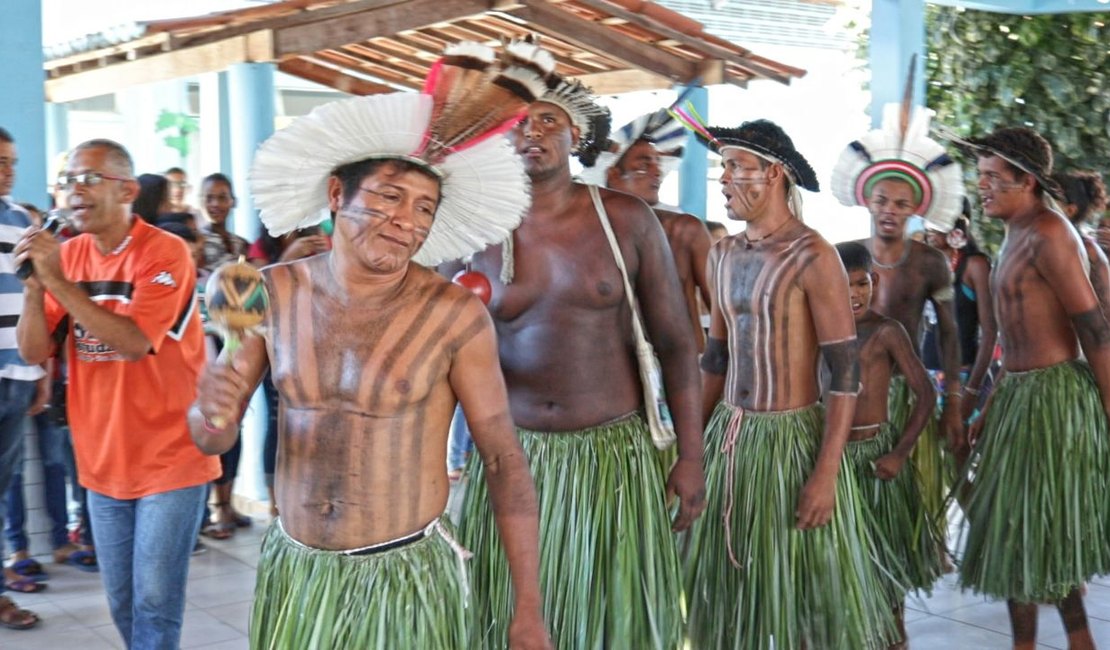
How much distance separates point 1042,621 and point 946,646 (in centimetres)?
59

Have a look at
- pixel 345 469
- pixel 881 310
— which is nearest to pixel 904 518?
pixel 881 310

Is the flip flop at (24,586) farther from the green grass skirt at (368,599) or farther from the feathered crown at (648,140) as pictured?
the green grass skirt at (368,599)

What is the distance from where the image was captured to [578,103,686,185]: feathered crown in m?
5.58

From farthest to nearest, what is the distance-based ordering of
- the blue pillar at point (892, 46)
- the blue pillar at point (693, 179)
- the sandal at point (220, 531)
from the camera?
the blue pillar at point (693, 179) → the blue pillar at point (892, 46) → the sandal at point (220, 531)

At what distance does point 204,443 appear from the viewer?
2.47m

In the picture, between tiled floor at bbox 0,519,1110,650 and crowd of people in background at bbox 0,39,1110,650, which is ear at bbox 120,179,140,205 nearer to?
crowd of people in background at bbox 0,39,1110,650

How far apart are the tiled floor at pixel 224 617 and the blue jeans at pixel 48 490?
Result: 22 cm

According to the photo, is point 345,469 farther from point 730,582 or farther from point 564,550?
point 730,582

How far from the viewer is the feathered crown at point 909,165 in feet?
16.8

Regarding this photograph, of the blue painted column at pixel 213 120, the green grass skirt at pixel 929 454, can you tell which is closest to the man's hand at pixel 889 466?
the green grass skirt at pixel 929 454

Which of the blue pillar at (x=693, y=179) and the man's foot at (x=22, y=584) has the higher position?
the blue pillar at (x=693, y=179)

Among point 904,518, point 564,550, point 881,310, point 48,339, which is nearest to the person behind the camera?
point 564,550

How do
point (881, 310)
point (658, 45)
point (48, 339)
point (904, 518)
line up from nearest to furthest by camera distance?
point (48, 339) < point (904, 518) < point (881, 310) < point (658, 45)

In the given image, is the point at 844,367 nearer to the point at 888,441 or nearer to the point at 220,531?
the point at 888,441
